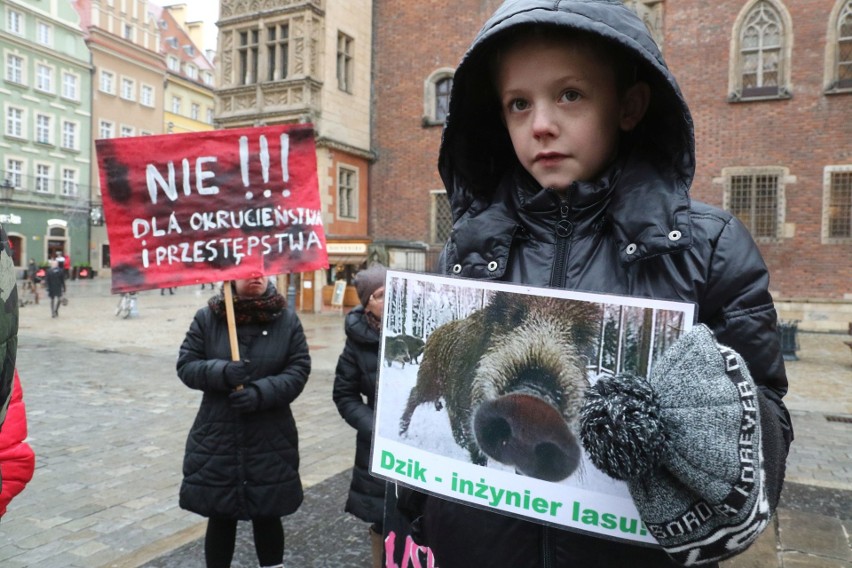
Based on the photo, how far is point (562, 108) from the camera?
1.35 meters

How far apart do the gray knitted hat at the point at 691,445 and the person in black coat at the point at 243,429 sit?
8.79 feet

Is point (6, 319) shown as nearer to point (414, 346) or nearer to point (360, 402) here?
point (414, 346)

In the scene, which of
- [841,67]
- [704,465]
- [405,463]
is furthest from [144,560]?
[841,67]

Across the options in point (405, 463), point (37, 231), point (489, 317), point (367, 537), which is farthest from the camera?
point (37, 231)

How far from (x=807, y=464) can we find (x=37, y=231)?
4644cm

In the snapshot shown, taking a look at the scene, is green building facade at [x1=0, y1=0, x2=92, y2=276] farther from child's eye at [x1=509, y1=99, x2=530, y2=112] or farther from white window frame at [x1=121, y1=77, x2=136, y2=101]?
child's eye at [x1=509, y1=99, x2=530, y2=112]

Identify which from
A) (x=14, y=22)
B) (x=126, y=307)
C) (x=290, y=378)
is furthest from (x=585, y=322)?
(x=14, y=22)

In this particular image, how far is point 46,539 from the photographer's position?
4141 millimetres

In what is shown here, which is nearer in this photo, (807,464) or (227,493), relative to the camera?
(227,493)

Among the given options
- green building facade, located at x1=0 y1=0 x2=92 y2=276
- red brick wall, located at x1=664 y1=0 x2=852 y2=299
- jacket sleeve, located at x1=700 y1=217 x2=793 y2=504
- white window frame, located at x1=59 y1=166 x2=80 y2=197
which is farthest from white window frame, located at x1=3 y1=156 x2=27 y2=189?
jacket sleeve, located at x1=700 y1=217 x2=793 y2=504

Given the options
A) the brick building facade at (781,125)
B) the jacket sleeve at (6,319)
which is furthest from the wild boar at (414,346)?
the brick building facade at (781,125)

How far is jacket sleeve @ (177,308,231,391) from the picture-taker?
3379 millimetres

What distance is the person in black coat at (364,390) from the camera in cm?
343

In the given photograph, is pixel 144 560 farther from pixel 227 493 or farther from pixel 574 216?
pixel 574 216
